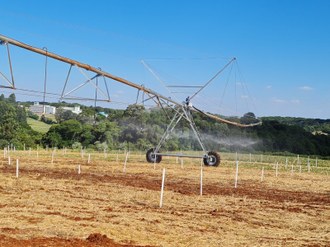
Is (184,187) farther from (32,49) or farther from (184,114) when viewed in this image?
(184,114)

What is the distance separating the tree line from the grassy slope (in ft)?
12.0

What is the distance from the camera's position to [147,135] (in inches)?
2945

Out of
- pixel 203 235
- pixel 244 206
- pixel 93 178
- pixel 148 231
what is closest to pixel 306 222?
pixel 244 206

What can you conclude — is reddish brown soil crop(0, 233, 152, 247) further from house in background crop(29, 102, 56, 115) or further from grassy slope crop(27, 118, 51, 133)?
grassy slope crop(27, 118, 51, 133)

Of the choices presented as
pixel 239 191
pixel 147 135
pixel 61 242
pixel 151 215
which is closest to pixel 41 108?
pixel 239 191

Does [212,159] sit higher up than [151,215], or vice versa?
[212,159]

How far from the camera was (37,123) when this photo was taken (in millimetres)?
97625

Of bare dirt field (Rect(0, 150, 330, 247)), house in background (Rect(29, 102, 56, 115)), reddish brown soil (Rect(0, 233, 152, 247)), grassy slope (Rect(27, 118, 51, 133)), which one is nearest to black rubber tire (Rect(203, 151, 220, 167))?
house in background (Rect(29, 102, 56, 115))

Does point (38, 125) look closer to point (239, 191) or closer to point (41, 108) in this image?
point (41, 108)

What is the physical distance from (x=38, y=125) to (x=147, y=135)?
3063 centimetres

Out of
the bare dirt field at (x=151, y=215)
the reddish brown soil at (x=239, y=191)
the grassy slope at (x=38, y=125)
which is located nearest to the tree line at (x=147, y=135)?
the grassy slope at (x=38, y=125)

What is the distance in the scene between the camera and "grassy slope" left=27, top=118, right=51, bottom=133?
305ft

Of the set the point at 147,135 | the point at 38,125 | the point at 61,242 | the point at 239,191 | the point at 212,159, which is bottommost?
the point at 61,242

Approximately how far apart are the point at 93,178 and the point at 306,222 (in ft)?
44.8
